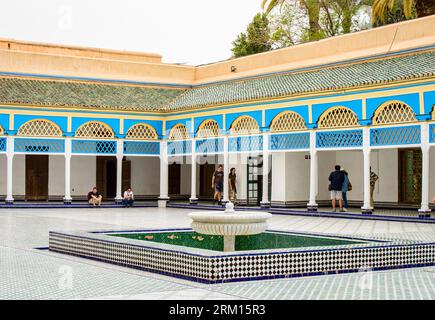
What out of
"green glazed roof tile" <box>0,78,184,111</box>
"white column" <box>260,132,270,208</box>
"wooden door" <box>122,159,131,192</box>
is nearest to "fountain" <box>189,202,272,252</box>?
"white column" <box>260,132,270,208</box>

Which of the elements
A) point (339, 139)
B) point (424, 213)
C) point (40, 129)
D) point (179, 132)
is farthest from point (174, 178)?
point (424, 213)

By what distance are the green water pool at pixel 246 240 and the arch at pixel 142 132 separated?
13.8 metres

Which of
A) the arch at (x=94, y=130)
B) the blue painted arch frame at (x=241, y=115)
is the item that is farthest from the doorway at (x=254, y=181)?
the arch at (x=94, y=130)

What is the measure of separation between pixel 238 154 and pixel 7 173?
7036 mm

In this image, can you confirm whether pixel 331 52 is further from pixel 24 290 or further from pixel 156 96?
pixel 24 290

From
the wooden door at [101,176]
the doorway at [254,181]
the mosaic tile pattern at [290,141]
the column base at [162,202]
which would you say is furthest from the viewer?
the wooden door at [101,176]

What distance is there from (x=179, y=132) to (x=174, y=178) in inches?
162

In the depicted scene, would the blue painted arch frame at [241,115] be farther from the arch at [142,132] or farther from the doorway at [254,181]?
the arch at [142,132]

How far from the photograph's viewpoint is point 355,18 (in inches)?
1602

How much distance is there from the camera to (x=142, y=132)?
82.2 ft

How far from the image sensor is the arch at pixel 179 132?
24.5 metres

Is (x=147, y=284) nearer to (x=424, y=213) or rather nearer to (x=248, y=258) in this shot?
(x=248, y=258)
